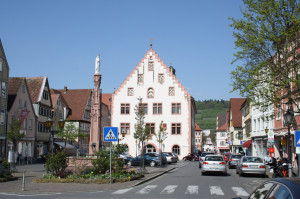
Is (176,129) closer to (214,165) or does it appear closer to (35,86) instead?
(35,86)

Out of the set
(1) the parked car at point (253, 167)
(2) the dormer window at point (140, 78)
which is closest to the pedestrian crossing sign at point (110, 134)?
(1) the parked car at point (253, 167)

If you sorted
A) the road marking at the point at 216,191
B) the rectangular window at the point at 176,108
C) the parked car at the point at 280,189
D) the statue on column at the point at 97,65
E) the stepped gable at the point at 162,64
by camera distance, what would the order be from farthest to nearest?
the stepped gable at the point at 162,64
the rectangular window at the point at 176,108
the statue on column at the point at 97,65
the road marking at the point at 216,191
the parked car at the point at 280,189

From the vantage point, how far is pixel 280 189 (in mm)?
4820

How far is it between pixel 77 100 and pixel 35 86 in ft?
56.4

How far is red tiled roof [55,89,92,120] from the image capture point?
71194mm

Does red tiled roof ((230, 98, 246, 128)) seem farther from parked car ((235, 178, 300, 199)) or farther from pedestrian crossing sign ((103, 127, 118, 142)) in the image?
parked car ((235, 178, 300, 199))

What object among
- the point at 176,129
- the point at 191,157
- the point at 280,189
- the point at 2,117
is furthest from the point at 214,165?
the point at 176,129

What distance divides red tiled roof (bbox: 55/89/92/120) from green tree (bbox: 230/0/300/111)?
52835mm

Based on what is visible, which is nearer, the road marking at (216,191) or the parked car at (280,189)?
the parked car at (280,189)

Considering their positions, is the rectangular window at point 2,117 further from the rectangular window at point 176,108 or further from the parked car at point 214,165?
the rectangular window at point 176,108

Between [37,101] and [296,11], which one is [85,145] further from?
[296,11]

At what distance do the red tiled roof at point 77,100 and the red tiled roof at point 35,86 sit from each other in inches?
564

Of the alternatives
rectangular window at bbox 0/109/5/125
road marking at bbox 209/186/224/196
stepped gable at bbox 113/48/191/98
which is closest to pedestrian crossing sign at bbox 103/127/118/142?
road marking at bbox 209/186/224/196

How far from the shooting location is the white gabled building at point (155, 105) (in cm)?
6353
